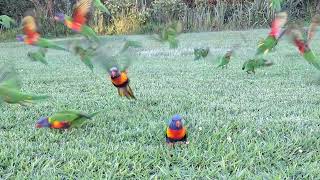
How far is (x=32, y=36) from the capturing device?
0.63 metres

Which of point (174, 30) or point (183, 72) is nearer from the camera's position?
point (174, 30)

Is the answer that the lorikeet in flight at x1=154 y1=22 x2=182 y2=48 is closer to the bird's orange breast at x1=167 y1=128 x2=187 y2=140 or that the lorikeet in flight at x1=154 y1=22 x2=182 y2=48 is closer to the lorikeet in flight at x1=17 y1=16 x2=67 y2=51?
the lorikeet in flight at x1=17 y1=16 x2=67 y2=51

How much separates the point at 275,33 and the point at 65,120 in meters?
1.22

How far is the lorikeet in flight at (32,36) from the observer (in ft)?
1.98

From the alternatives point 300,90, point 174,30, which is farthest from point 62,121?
point 300,90

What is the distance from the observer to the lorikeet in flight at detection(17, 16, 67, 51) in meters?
0.60

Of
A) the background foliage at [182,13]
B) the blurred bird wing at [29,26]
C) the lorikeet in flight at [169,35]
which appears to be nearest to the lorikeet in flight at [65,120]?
the lorikeet in flight at [169,35]

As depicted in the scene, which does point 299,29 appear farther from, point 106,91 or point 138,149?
point 106,91

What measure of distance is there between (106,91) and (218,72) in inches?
55.8

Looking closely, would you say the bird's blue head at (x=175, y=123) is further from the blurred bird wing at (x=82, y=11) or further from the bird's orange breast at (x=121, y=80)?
the blurred bird wing at (x=82, y=11)

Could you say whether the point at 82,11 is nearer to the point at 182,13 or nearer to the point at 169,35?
the point at 169,35

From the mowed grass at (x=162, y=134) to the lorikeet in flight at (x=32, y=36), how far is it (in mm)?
85

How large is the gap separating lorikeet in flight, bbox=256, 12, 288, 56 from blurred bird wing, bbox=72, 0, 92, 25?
250 mm

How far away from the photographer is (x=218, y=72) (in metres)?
A: 4.20
